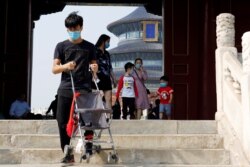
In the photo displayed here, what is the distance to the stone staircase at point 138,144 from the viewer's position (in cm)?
521

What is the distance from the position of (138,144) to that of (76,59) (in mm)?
1507

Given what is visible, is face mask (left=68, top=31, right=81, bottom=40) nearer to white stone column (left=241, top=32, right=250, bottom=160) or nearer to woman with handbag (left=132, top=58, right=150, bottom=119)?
white stone column (left=241, top=32, right=250, bottom=160)

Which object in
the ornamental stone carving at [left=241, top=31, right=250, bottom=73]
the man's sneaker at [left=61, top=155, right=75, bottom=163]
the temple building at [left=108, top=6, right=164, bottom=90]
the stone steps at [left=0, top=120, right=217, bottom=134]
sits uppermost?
the temple building at [left=108, top=6, right=164, bottom=90]

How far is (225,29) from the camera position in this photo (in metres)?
6.24

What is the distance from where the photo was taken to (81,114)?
4.55 metres

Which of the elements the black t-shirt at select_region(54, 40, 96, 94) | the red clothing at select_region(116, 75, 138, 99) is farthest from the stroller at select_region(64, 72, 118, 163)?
the red clothing at select_region(116, 75, 138, 99)

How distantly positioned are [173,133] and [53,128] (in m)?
1.57

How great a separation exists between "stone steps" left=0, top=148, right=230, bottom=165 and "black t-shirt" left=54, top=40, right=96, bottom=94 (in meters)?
0.89

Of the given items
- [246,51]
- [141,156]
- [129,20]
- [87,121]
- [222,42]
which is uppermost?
[129,20]

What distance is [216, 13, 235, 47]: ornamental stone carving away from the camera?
6.17 metres

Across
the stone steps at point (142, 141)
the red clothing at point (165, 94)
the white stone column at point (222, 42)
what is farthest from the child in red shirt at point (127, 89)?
the stone steps at point (142, 141)

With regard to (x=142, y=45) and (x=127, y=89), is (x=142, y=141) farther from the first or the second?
(x=142, y=45)

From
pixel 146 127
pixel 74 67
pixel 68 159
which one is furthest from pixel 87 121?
pixel 146 127

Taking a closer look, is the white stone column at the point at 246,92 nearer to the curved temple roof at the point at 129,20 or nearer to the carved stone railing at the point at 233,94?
the carved stone railing at the point at 233,94
